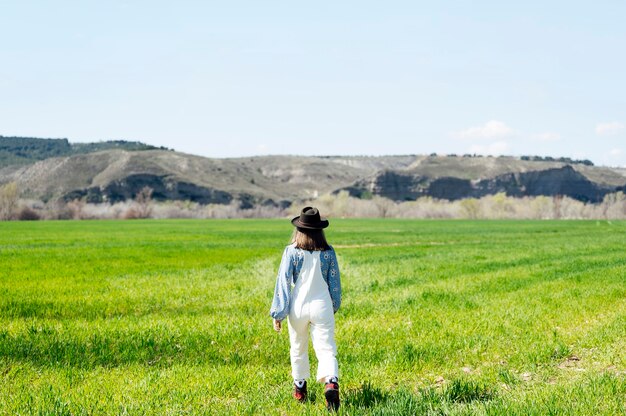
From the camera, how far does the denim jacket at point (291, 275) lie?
7602 mm

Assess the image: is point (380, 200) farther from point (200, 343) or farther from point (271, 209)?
point (200, 343)

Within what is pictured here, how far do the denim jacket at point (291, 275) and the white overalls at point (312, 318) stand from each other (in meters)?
0.07

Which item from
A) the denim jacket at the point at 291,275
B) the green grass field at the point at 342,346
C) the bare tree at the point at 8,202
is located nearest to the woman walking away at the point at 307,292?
the denim jacket at the point at 291,275

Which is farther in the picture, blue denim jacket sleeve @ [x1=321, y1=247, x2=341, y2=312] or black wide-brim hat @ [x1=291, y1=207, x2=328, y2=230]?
blue denim jacket sleeve @ [x1=321, y1=247, x2=341, y2=312]

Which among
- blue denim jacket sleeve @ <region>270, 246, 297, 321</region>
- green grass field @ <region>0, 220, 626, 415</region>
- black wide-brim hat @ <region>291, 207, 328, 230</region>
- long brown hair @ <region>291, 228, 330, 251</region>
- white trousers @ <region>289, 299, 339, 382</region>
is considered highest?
black wide-brim hat @ <region>291, 207, 328, 230</region>

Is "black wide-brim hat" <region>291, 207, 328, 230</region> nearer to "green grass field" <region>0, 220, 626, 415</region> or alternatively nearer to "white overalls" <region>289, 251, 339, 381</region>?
"white overalls" <region>289, 251, 339, 381</region>

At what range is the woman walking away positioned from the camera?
7473 millimetres

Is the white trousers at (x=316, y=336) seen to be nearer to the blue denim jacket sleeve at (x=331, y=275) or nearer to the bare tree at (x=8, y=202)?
the blue denim jacket sleeve at (x=331, y=275)

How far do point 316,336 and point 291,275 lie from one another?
0.77 m

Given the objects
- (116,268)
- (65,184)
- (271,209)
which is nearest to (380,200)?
(271,209)

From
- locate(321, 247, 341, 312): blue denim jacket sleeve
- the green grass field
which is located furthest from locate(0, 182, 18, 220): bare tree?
locate(321, 247, 341, 312): blue denim jacket sleeve

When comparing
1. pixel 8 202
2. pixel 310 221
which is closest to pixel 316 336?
pixel 310 221

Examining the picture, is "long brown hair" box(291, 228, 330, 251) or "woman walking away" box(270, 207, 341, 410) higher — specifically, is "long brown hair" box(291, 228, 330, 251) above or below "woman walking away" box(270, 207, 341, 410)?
above

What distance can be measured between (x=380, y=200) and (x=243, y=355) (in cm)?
15626
